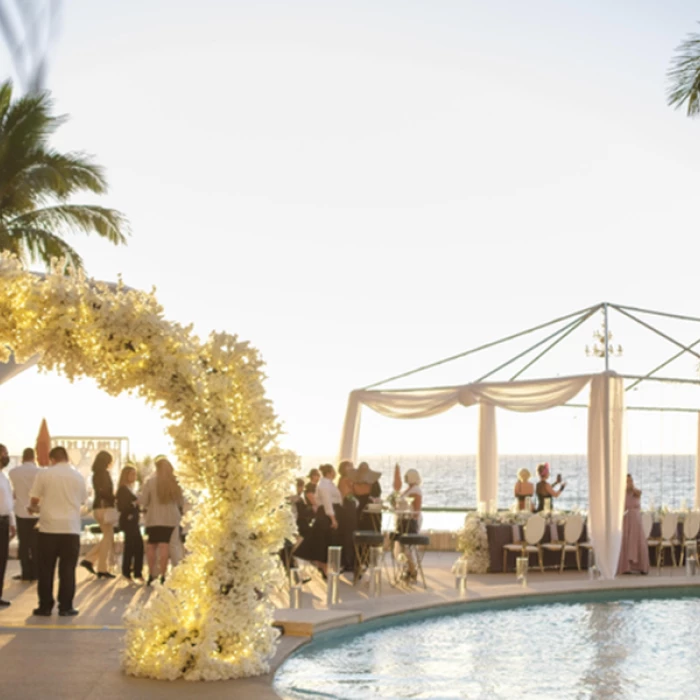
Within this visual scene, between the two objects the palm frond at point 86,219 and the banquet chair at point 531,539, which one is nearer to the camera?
the banquet chair at point 531,539

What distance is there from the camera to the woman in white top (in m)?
13.6

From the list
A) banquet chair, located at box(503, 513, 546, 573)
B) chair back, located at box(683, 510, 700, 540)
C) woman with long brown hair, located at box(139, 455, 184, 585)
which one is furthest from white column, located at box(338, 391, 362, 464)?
chair back, located at box(683, 510, 700, 540)

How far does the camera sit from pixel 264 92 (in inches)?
177

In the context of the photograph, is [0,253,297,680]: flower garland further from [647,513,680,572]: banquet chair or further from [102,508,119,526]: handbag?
[647,513,680,572]: banquet chair

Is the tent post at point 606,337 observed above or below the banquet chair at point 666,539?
above


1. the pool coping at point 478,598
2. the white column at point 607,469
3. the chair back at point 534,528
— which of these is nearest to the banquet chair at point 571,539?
the chair back at point 534,528

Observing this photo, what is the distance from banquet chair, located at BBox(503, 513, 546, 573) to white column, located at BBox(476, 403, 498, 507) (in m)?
2.04

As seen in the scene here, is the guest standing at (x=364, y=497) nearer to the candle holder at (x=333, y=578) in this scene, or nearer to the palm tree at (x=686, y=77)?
the candle holder at (x=333, y=578)

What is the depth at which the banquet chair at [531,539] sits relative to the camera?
15.3 metres

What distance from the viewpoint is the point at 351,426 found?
17.2 metres

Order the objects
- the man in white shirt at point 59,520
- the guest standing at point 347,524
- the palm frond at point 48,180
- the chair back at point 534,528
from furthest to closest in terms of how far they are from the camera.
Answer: the palm frond at point 48,180 < the chair back at point 534,528 < the guest standing at point 347,524 < the man in white shirt at point 59,520

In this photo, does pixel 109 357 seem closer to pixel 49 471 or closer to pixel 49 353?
pixel 49 353

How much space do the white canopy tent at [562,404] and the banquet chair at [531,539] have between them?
1.06 m

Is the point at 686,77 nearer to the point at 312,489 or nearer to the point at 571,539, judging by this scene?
the point at 571,539
